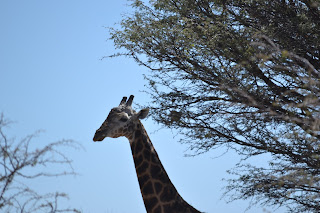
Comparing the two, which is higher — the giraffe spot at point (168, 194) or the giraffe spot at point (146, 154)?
the giraffe spot at point (146, 154)

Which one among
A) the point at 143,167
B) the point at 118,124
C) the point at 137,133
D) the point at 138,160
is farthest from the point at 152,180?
the point at 118,124

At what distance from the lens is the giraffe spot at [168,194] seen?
23.6 ft

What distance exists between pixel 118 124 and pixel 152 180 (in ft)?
3.34

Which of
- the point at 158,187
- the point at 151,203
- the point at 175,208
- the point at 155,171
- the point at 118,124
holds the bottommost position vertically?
the point at 175,208

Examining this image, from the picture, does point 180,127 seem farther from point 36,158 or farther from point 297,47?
point 36,158

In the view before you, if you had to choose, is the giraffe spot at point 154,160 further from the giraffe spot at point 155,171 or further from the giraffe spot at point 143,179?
the giraffe spot at point 143,179

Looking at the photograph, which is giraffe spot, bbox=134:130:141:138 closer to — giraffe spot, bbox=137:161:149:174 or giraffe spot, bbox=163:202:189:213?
giraffe spot, bbox=137:161:149:174

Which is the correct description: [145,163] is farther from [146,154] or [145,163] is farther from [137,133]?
[137,133]

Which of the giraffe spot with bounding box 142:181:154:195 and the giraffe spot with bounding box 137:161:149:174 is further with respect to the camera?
the giraffe spot with bounding box 137:161:149:174

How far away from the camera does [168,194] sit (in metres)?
7.23

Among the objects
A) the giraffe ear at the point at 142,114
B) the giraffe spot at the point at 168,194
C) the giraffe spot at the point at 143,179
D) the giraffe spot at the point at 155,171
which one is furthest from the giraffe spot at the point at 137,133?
the giraffe spot at the point at 168,194

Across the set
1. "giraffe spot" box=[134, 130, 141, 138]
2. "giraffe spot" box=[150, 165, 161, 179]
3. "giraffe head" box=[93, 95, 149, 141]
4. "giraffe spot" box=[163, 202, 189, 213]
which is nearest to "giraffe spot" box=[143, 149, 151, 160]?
"giraffe spot" box=[150, 165, 161, 179]

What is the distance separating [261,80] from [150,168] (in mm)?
3622

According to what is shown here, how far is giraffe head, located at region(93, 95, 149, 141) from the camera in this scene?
7422 millimetres
